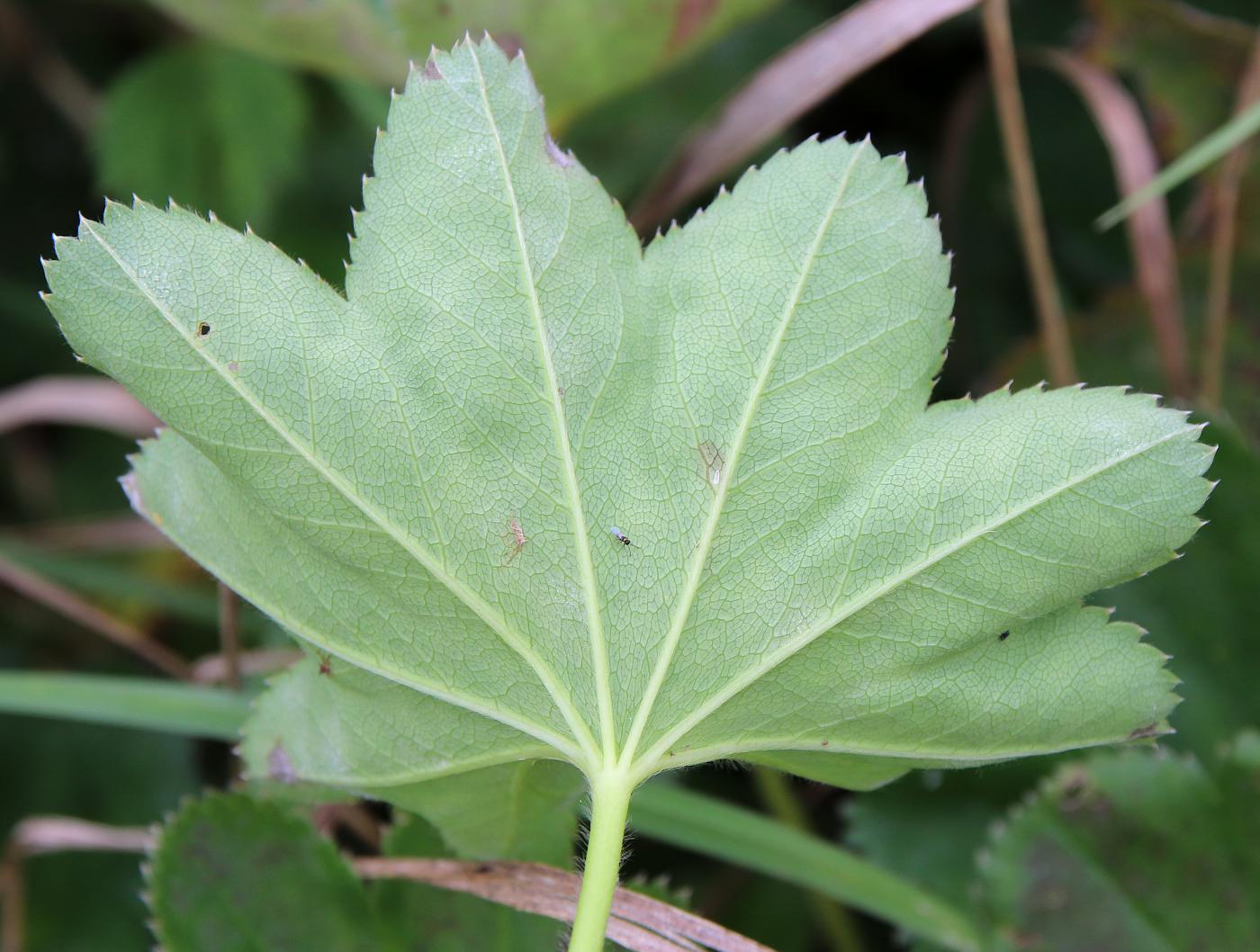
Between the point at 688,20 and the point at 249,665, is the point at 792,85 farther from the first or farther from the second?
the point at 249,665

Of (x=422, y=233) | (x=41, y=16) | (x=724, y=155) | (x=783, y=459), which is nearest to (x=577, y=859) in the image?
(x=783, y=459)

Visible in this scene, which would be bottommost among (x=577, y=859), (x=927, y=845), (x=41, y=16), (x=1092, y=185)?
(x=577, y=859)

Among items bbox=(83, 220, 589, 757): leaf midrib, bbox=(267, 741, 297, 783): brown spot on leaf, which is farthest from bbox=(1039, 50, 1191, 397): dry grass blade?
bbox=(267, 741, 297, 783): brown spot on leaf

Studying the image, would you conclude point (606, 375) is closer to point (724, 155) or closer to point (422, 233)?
point (422, 233)

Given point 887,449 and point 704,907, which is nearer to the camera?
point 887,449

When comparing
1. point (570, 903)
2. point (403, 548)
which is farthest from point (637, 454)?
point (570, 903)

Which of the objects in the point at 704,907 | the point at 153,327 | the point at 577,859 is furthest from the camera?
the point at 704,907

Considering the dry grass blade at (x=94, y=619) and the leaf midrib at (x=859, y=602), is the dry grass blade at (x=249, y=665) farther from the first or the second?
the leaf midrib at (x=859, y=602)
